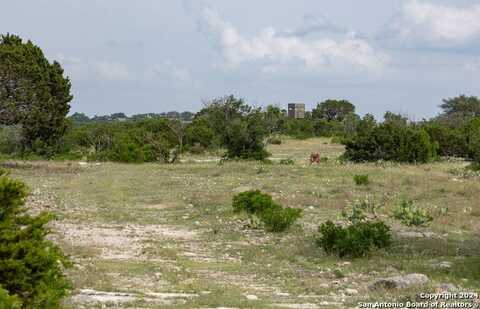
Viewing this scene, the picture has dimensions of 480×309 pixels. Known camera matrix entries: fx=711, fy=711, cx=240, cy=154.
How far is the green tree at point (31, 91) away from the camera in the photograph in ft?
87.1

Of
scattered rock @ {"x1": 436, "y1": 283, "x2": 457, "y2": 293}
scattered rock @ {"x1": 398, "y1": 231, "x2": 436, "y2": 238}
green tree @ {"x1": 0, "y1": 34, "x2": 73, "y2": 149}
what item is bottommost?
scattered rock @ {"x1": 398, "y1": 231, "x2": 436, "y2": 238}

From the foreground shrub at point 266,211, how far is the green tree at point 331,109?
70.2 meters

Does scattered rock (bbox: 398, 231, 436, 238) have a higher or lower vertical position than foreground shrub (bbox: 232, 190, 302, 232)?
lower

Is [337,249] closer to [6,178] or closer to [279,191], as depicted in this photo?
[6,178]

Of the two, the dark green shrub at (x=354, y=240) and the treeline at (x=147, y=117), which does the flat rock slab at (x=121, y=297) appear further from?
the treeline at (x=147, y=117)

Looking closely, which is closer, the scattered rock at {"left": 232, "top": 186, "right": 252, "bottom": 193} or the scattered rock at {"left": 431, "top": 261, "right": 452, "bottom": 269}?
the scattered rock at {"left": 431, "top": 261, "right": 452, "bottom": 269}

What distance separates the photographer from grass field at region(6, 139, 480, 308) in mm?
8148

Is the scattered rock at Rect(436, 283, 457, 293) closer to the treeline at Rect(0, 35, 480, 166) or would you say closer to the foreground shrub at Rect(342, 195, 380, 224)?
the foreground shrub at Rect(342, 195, 380, 224)

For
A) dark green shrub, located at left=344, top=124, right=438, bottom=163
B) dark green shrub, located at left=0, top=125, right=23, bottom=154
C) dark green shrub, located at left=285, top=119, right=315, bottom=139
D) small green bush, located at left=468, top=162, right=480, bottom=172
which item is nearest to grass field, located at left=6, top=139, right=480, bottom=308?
small green bush, located at left=468, top=162, right=480, bottom=172

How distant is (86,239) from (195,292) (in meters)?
4.64

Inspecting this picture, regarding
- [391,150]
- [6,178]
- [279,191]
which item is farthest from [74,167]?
[6,178]

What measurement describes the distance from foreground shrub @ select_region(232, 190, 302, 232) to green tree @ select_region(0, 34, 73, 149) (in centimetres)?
1419

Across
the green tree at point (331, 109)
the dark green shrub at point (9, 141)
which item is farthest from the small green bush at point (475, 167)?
the green tree at point (331, 109)

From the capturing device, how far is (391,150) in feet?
113
